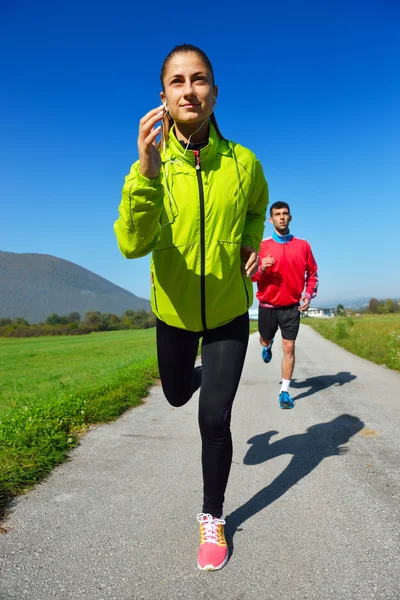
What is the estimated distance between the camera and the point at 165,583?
2.02 m

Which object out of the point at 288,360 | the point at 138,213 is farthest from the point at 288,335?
the point at 138,213

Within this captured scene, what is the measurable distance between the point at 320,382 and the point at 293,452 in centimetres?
451

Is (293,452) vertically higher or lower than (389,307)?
lower

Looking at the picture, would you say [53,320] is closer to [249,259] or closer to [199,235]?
[249,259]

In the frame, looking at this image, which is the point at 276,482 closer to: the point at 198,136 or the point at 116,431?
the point at 116,431

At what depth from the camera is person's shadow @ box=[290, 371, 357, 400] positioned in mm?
7411

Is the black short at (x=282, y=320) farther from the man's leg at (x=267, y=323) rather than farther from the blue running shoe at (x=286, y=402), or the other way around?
the blue running shoe at (x=286, y=402)

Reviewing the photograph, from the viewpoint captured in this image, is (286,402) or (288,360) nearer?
(286,402)

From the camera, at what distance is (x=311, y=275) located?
7.12 metres

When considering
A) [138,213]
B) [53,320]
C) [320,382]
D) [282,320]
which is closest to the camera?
[138,213]

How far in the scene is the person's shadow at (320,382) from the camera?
7411 mm

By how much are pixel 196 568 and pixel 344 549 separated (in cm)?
76

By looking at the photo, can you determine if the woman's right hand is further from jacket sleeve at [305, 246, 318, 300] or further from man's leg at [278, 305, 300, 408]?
jacket sleeve at [305, 246, 318, 300]

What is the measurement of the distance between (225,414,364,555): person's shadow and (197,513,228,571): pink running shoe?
121 millimetres
